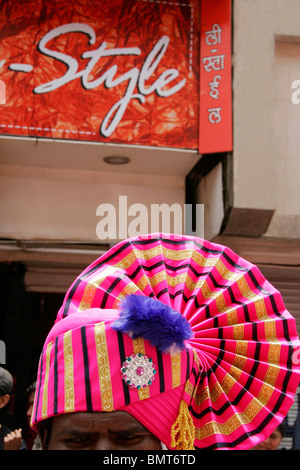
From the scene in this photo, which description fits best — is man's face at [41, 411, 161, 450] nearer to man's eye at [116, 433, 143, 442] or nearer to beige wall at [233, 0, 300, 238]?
man's eye at [116, 433, 143, 442]

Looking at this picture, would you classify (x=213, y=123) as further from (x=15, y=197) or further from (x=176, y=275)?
(x=176, y=275)

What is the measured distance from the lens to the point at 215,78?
224 inches

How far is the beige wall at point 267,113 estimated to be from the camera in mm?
5602

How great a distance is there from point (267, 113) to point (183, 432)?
4.56 metres

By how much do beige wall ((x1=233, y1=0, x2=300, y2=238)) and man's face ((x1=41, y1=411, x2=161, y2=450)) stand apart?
13.5ft

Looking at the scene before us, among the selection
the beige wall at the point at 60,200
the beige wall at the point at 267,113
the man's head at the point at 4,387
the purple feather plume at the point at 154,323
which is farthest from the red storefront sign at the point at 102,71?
the purple feather plume at the point at 154,323

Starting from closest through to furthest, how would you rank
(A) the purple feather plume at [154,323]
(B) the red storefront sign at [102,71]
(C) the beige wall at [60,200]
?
(A) the purple feather plume at [154,323] < (B) the red storefront sign at [102,71] < (C) the beige wall at [60,200]

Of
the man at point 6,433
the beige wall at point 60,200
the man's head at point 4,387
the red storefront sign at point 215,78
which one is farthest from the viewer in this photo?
the beige wall at point 60,200

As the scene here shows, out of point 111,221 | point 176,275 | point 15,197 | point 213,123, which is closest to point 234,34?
point 213,123

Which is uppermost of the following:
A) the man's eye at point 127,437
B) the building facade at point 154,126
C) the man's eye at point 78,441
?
the building facade at point 154,126

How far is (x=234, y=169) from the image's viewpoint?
5570 mm

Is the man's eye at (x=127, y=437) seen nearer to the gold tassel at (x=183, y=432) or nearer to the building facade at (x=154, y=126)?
the gold tassel at (x=183, y=432)

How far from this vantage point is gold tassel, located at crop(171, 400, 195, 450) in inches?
A: 61.7

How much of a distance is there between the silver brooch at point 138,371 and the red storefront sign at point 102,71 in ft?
13.6
